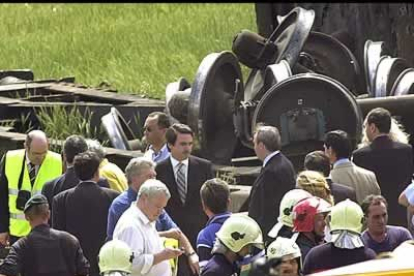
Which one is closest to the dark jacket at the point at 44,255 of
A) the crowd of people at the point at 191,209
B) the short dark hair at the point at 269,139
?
the crowd of people at the point at 191,209

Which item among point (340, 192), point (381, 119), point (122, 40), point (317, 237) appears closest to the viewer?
point (317, 237)

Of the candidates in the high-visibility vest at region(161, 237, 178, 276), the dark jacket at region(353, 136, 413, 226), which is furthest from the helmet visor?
the dark jacket at region(353, 136, 413, 226)

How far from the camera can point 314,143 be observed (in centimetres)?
1603

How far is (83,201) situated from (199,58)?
49.2ft

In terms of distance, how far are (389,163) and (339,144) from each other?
795mm

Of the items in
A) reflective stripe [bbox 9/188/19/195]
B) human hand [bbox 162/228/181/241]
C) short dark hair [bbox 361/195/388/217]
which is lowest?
human hand [bbox 162/228/181/241]

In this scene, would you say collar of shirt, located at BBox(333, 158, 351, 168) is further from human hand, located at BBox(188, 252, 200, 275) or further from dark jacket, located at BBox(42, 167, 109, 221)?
dark jacket, located at BBox(42, 167, 109, 221)

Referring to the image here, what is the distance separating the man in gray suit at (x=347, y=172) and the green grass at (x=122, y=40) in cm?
1093

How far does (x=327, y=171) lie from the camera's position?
12.4 metres

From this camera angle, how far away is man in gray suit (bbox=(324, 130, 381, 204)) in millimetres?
12664

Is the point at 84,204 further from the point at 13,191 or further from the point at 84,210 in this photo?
the point at 13,191

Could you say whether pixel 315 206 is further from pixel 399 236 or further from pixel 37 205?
pixel 37 205

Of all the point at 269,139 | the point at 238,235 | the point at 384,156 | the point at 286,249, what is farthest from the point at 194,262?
the point at 384,156

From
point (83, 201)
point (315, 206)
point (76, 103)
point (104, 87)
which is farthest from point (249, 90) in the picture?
point (315, 206)
